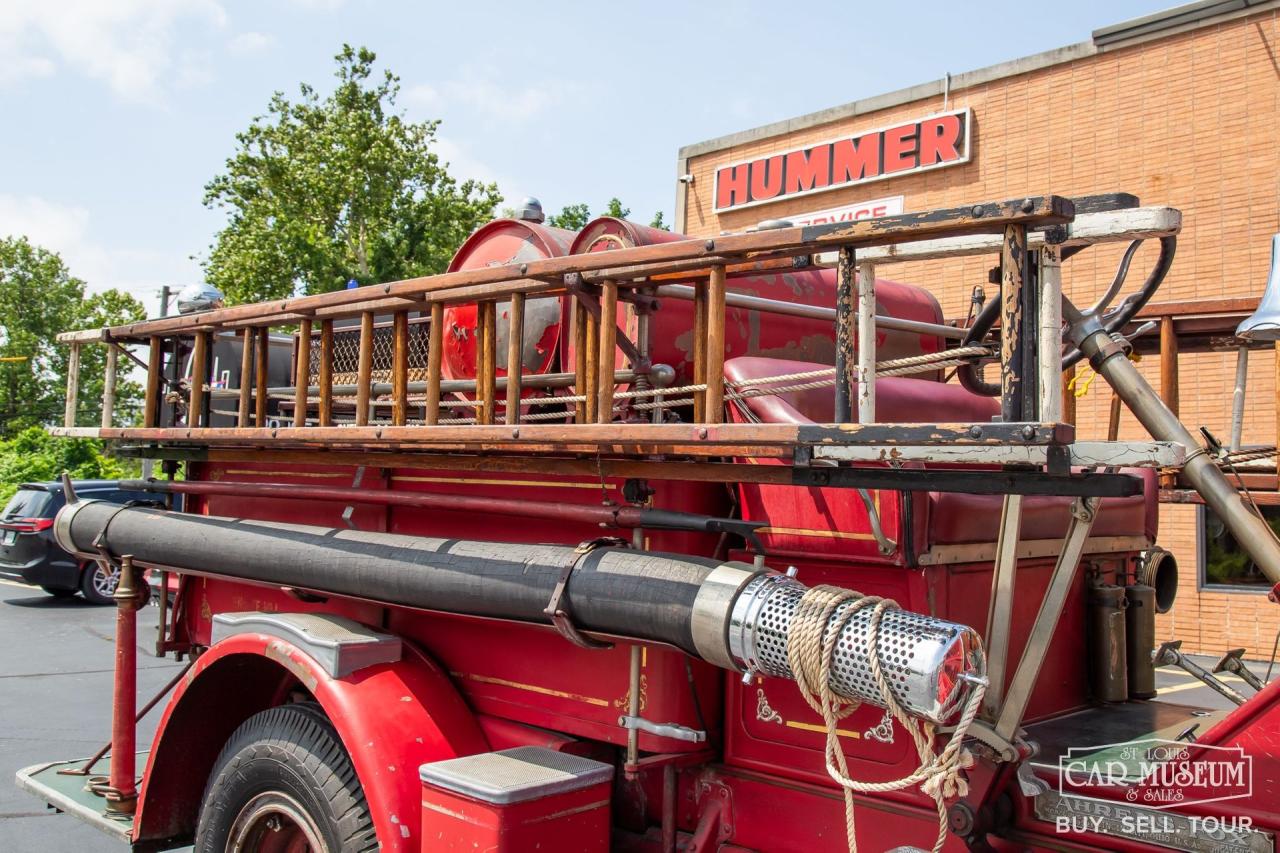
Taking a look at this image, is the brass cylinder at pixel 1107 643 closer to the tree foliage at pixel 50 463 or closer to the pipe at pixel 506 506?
the pipe at pixel 506 506

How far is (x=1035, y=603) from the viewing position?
10.1 ft

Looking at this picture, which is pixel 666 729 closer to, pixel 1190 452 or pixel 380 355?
pixel 1190 452

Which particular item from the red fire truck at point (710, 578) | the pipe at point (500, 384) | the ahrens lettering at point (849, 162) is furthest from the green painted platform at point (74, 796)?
the ahrens lettering at point (849, 162)

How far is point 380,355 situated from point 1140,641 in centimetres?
347

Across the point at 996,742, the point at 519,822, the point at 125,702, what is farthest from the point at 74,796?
the point at 996,742

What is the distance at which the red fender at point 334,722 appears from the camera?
2.96 meters

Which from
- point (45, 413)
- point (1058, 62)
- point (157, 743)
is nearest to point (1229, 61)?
point (1058, 62)

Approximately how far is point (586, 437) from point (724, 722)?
0.91m

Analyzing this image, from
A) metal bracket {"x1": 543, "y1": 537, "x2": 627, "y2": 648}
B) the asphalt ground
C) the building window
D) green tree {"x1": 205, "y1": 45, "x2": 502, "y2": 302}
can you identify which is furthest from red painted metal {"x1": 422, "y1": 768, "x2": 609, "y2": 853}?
green tree {"x1": 205, "y1": 45, "x2": 502, "y2": 302}

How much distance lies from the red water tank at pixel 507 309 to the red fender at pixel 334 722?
111 cm

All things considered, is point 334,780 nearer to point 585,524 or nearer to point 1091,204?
point 585,524

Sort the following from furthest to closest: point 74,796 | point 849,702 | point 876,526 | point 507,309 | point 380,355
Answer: point 380,355 < point 74,796 < point 507,309 < point 876,526 < point 849,702

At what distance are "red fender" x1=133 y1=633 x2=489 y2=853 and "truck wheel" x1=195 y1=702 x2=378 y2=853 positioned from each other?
0.14 m

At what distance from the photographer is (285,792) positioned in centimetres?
336
